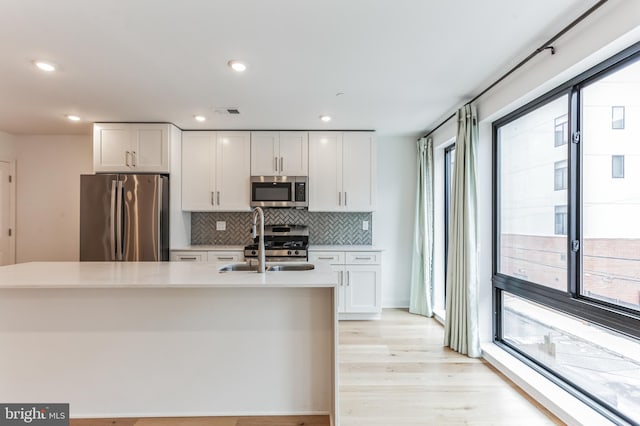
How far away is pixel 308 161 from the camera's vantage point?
14.1 ft

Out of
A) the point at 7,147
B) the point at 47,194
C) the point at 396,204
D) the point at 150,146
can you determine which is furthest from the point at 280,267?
the point at 7,147

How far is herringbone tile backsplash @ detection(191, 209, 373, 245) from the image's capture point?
4648 millimetres

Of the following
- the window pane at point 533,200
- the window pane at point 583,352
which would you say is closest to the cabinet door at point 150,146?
the window pane at point 533,200

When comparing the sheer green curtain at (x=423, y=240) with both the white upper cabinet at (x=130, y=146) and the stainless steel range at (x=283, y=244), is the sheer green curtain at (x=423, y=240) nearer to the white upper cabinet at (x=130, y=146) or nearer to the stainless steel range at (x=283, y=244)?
the stainless steel range at (x=283, y=244)

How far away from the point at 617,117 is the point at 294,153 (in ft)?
10.4

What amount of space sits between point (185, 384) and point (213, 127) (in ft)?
10.1

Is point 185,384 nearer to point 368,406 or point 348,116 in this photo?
point 368,406

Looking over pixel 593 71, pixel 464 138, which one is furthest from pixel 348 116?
pixel 593 71

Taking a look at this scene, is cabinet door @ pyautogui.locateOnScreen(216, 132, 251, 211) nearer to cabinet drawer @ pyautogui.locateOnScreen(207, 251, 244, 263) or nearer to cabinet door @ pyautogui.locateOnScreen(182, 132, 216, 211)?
cabinet door @ pyautogui.locateOnScreen(182, 132, 216, 211)

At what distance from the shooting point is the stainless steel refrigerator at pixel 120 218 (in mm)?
3799

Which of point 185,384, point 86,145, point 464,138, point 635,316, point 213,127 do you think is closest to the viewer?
point 635,316

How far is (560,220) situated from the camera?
2.34 meters

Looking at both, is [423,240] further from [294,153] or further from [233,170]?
[233,170]

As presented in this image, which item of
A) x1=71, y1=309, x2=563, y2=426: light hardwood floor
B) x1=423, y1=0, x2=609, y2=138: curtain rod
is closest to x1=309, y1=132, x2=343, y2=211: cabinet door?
x1=71, y1=309, x2=563, y2=426: light hardwood floor
